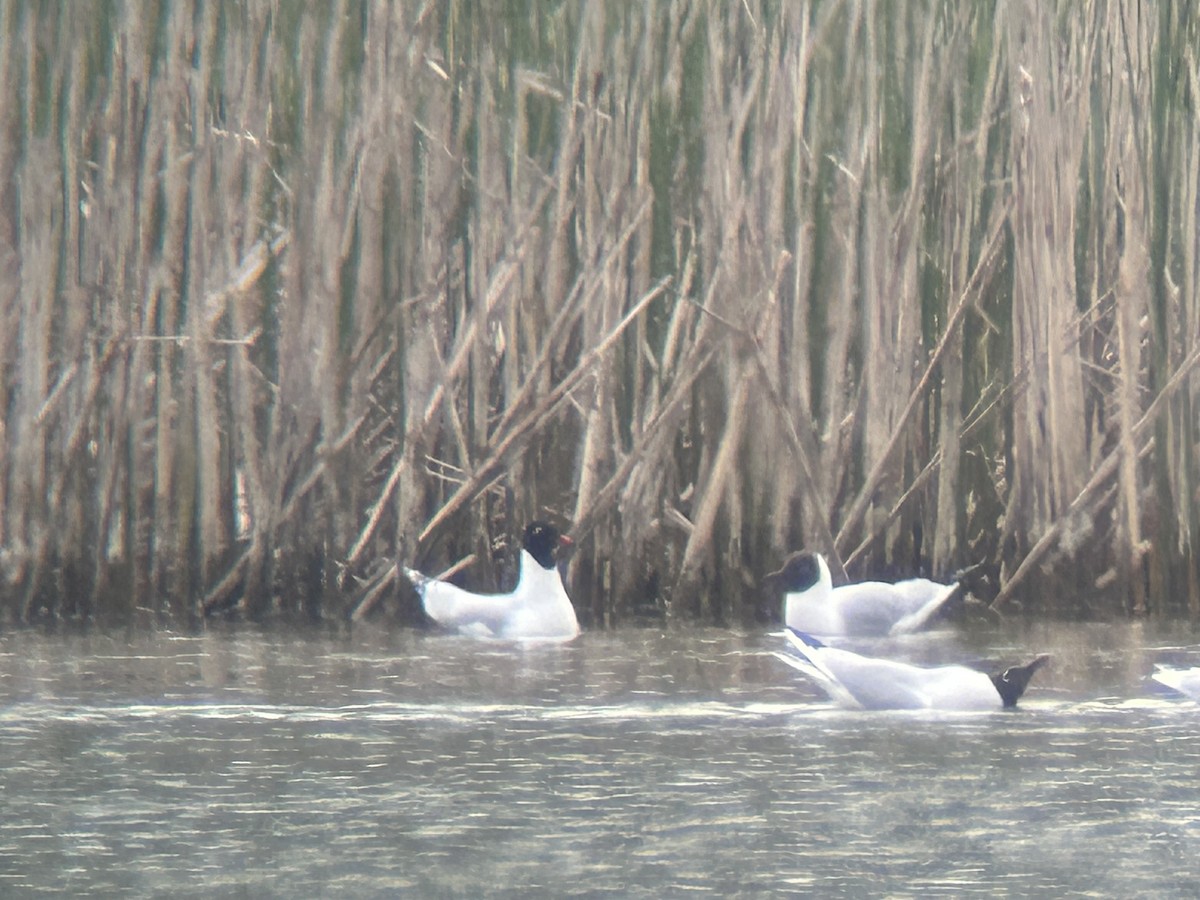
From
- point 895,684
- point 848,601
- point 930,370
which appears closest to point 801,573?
point 848,601

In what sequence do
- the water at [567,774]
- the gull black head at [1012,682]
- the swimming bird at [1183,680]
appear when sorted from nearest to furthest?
the water at [567,774] < the swimming bird at [1183,680] < the gull black head at [1012,682]

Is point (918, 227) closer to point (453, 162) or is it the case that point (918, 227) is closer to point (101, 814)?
point (453, 162)

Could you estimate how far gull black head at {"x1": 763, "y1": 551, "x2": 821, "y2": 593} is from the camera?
7.04 metres

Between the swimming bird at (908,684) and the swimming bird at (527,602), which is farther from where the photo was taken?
the swimming bird at (527,602)

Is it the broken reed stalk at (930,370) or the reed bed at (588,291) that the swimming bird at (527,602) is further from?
the broken reed stalk at (930,370)

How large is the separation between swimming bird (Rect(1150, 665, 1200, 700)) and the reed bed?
3.95ft

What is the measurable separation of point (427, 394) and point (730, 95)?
119cm

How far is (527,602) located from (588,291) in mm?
875

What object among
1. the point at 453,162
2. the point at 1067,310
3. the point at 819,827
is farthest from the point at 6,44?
the point at 819,827

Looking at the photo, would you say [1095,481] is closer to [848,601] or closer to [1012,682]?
[848,601]

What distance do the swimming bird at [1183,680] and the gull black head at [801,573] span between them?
53.7 inches

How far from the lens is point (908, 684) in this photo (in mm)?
5949

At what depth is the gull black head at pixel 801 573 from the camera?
704 cm

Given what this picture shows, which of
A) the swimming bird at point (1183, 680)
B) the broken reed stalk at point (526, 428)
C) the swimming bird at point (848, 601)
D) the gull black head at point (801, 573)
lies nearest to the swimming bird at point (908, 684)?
the swimming bird at point (1183, 680)
